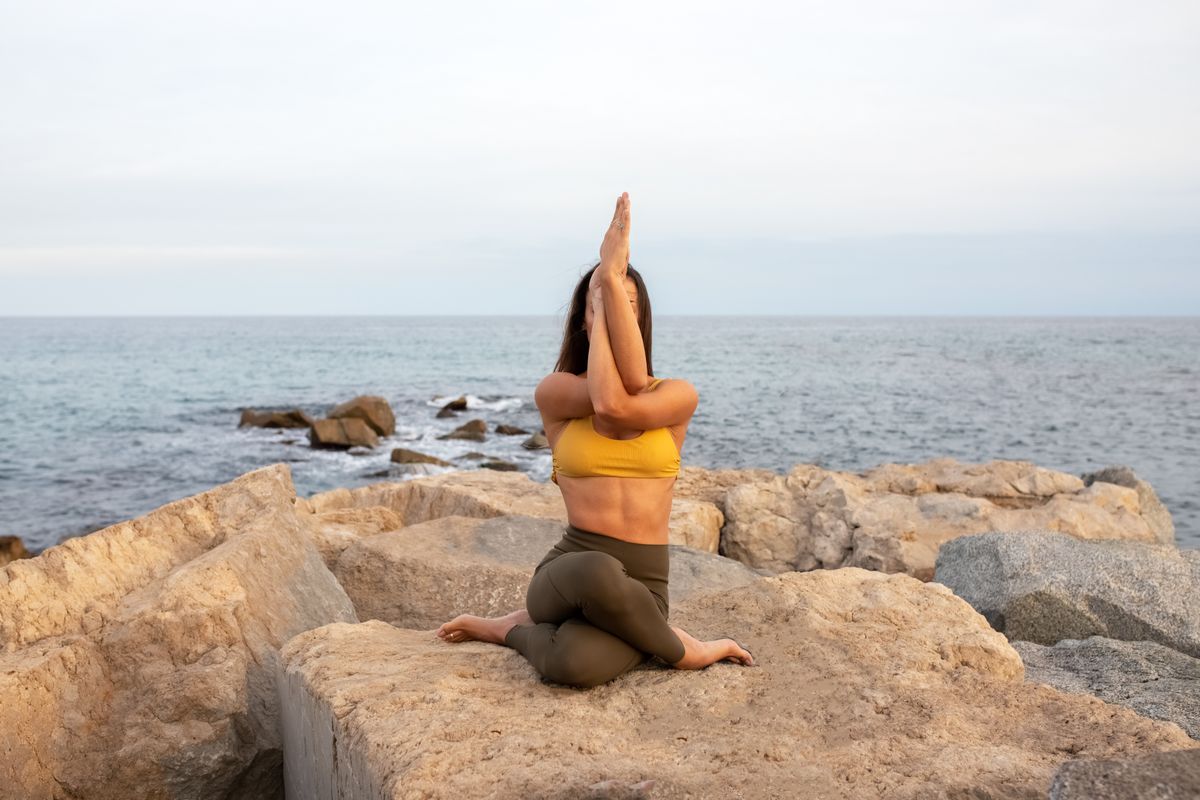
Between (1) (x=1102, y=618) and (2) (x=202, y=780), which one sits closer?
(2) (x=202, y=780)

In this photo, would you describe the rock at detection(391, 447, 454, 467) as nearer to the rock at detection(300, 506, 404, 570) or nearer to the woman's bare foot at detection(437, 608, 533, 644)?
the rock at detection(300, 506, 404, 570)

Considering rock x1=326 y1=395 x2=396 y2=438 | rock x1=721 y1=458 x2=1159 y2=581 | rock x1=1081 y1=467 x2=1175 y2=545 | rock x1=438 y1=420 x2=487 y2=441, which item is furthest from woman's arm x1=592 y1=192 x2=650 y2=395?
rock x1=326 y1=395 x2=396 y2=438

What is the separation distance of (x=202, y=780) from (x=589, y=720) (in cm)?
202

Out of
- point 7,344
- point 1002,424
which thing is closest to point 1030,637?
point 1002,424

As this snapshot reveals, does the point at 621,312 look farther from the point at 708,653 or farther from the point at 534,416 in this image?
the point at 534,416

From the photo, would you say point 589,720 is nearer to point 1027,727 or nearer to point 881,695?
point 881,695

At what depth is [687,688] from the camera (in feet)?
12.2

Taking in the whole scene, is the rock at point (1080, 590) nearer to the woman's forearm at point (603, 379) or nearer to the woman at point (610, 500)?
the woman at point (610, 500)

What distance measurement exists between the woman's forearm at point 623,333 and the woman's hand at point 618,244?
0.04 m

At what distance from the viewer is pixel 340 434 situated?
23.4m

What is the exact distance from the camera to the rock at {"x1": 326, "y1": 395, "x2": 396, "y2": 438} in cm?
2533

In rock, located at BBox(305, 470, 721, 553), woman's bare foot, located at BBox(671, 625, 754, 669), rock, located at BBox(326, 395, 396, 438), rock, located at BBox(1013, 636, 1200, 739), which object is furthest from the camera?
rock, located at BBox(326, 395, 396, 438)

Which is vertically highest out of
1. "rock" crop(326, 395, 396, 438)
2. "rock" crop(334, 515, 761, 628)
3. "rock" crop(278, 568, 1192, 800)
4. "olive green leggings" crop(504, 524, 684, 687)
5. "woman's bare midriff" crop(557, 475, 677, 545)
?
"woman's bare midriff" crop(557, 475, 677, 545)

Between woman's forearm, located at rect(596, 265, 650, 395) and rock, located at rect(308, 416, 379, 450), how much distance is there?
2032 centimetres
